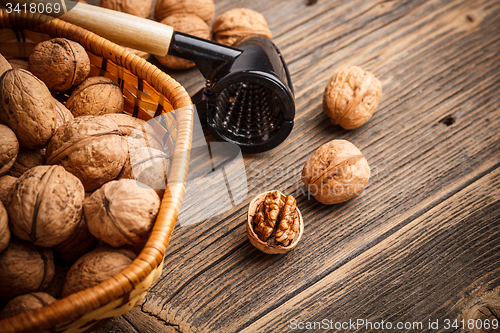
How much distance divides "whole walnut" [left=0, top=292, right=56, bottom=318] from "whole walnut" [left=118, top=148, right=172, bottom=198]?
0.35 m

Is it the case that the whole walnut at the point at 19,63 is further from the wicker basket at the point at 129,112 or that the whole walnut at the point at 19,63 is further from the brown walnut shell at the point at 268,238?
the brown walnut shell at the point at 268,238

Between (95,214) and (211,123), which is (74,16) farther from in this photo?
(95,214)

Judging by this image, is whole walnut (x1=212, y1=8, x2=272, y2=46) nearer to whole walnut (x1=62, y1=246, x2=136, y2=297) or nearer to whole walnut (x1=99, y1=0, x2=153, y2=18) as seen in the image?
whole walnut (x1=99, y1=0, x2=153, y2=18)

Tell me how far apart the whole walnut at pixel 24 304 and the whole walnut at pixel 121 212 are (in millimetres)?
174

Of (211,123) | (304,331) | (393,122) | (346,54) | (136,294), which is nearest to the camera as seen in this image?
(136,294)

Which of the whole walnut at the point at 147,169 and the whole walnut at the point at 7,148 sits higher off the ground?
the whole walnut at the point at 7,148

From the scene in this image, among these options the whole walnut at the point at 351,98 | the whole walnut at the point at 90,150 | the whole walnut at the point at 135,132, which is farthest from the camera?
the whole walnut at the point at 351,98

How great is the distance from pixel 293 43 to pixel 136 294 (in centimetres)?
128

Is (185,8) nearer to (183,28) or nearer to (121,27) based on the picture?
(183,28)

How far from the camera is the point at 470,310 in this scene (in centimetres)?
108

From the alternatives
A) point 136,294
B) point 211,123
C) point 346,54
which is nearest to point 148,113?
point 211,123

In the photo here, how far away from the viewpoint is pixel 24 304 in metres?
0.75

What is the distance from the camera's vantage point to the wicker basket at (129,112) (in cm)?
70

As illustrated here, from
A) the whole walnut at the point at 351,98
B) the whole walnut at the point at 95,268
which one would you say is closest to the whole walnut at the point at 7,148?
the whole walnut at the point at 95,268
